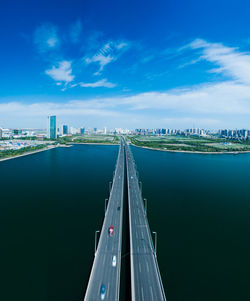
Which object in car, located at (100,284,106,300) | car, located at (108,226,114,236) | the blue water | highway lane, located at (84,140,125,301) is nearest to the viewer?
car, located at (100,284,106,300)

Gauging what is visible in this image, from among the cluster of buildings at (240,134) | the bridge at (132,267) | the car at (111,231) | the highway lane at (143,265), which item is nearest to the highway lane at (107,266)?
the bridge at (132,267)

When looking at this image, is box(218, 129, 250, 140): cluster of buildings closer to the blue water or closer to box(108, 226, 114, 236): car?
the blue water

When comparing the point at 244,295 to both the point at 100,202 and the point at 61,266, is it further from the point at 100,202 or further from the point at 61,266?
the point at 100,202

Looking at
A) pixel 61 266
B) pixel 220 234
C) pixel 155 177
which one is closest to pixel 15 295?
pixel 61 266

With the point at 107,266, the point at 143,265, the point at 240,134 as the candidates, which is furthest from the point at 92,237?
the point at 240,134

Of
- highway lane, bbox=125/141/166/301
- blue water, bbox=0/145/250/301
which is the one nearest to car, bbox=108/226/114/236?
highway lane, bbox=125/141/166/301

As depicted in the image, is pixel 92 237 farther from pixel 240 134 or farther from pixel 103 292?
pixel 240 134

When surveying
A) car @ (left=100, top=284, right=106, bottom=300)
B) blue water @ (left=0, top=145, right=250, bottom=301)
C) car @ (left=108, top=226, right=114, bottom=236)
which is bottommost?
blue water @ (left=0, top=145, right=250, bottom=301)

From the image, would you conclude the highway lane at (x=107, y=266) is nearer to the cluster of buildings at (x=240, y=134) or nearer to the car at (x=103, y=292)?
the car at (x=103, y=292)

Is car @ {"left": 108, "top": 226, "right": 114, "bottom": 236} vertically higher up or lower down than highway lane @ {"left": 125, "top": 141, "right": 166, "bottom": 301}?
higher up
